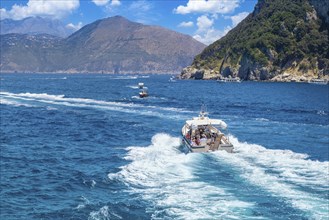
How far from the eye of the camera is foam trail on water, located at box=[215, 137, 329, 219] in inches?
1045

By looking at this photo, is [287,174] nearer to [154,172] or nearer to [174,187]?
[174,187]

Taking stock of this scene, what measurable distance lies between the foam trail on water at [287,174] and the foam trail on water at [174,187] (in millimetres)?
3344

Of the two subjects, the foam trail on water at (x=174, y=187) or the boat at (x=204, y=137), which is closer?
the foam trail on water at (x=174, y=187)

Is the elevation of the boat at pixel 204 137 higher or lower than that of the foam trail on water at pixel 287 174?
higher

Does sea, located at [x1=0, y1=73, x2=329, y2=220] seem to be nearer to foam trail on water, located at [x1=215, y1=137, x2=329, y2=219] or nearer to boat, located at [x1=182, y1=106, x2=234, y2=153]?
foam trail on water, located at [x1=215, y1=137, x2=329, y2=219]

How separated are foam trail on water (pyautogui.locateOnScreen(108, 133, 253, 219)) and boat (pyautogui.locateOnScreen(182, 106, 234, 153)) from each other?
4.59 ft

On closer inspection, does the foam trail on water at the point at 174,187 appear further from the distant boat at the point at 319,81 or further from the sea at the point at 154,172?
the distant boat at the point at 319,81

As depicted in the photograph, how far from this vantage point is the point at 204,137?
141 feet

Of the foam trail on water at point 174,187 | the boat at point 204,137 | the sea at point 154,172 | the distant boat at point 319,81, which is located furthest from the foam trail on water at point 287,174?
the distant boat at point 319,81

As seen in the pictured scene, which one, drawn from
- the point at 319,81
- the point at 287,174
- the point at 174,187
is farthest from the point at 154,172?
the point at 319,81

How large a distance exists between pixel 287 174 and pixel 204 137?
11991 mm

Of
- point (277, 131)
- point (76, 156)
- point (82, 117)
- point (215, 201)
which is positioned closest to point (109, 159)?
point (76, 156)

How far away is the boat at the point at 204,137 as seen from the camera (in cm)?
4094

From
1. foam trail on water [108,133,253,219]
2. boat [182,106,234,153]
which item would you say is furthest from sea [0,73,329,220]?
boat [182,106,234,153]
